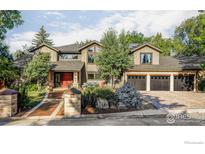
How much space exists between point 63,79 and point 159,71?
6.98 metres

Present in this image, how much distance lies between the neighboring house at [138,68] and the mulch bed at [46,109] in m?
1.05

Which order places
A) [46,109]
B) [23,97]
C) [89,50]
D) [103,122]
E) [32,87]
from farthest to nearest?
1. [89,50]
2. [32,87]
3. [23,97]
4. [46,109]
5. [103,122]

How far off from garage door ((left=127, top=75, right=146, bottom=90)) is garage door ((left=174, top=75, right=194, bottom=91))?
6.28 ft

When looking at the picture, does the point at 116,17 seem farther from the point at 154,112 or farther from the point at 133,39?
the point at 133,39

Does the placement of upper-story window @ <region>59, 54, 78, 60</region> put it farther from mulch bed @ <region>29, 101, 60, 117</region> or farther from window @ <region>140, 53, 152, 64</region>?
window @ <region>140, 53, 152, 64</region>

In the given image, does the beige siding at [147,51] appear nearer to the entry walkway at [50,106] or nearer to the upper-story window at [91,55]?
the upper-story window at [91,55]

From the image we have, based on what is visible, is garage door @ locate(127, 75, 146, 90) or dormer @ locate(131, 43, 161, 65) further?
dormer @ locate(131, 43, 161, 65)

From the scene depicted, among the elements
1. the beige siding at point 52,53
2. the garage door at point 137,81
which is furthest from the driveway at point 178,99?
the beige siding at point 52,53

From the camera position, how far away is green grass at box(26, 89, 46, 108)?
1005cm

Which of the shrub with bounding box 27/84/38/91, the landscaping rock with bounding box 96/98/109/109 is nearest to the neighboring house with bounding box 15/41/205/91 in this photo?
the shrub with bounding box 27/84/38/91

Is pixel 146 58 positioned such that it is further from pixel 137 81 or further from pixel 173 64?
pixel 137 81

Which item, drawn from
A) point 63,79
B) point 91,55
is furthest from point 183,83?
point 63,79

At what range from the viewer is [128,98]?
1069 cm
